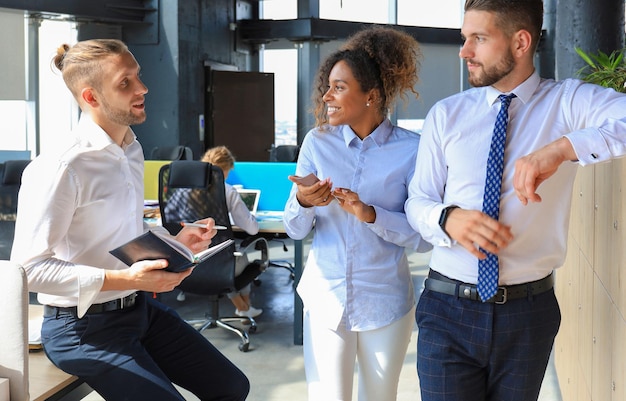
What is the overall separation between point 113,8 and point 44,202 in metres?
8.76

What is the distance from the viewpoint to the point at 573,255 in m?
3.40

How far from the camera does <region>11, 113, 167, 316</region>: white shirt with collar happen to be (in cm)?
203

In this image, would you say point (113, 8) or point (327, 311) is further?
point (113, 8)

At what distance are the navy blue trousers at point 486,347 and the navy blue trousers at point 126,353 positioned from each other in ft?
2.40

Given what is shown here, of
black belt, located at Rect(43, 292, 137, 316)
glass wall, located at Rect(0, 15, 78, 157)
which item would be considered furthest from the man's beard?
glass wall, located at Rect(0, 15, 78, 157)

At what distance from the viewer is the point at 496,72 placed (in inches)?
73.4

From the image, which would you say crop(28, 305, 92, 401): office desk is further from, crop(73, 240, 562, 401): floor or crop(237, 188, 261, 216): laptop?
crop(237, 188, 261, 216): laptop

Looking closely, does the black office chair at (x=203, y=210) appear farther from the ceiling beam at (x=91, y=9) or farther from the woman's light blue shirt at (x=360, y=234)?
the ceiling beam at (x=91, y=9)

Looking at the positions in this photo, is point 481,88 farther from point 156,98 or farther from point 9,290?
point 156,98

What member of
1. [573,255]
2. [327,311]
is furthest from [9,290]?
[573,255]

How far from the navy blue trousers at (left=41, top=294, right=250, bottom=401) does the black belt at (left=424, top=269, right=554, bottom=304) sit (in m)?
0.80

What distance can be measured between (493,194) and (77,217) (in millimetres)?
1145

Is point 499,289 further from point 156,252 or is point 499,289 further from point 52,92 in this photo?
point 52,92

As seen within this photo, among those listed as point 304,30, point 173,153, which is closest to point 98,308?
point 173,153
